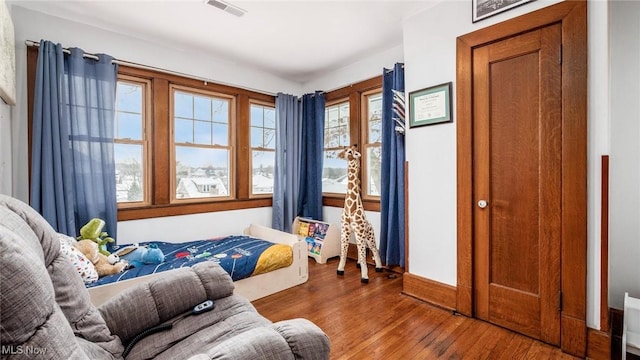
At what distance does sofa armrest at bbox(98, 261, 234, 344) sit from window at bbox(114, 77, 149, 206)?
1989mm

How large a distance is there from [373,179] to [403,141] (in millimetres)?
766

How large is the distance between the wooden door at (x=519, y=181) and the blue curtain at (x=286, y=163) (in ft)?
8.03

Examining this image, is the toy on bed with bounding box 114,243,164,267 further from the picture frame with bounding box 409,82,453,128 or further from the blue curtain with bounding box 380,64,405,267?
the picture frame with bounding box 409,82,453,128

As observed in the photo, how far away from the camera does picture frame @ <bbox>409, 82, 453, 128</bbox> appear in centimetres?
227

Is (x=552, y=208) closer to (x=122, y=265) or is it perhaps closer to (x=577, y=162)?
(x=577, y=162)

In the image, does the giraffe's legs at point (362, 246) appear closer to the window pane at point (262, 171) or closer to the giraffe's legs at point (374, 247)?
the giraffe's legs at point (374, 247)

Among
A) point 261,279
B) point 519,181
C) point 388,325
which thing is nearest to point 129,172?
point 261,279

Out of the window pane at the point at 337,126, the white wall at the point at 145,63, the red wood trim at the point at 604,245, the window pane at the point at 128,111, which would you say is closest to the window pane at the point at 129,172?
the window pane at the point at 128,111

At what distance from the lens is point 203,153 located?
349 cm

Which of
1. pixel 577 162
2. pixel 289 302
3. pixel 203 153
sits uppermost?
pixel 203 153

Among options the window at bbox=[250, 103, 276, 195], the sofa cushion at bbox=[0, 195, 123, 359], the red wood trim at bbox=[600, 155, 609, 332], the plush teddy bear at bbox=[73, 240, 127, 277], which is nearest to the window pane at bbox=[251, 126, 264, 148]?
the window at bbox=[250, 103, 276, 195]

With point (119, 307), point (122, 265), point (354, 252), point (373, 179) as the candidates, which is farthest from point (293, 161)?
point (119, 307)

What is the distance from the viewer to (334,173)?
3990 millimetres

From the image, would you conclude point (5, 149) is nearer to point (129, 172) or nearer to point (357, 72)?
point (129, 172)
